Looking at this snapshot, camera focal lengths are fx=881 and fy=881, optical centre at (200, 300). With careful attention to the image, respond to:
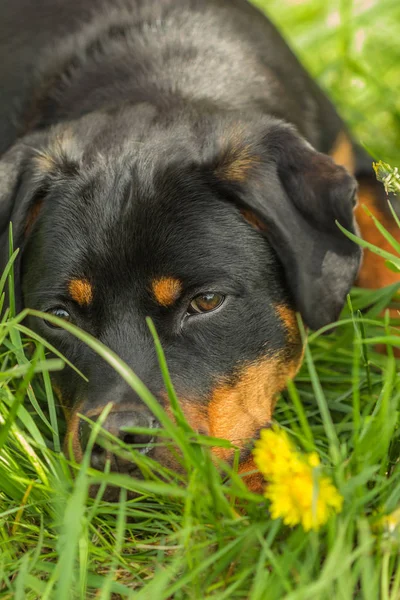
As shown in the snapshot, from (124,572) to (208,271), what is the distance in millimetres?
950

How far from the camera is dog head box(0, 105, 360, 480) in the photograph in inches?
110

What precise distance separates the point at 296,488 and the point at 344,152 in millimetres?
2545

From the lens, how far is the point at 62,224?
2939 mm

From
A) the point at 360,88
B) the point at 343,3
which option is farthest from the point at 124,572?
the point at 343,3

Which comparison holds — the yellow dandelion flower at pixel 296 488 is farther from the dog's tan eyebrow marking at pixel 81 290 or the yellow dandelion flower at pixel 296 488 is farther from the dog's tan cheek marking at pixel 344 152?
the dog's tan cheek marking at pixel 344 152

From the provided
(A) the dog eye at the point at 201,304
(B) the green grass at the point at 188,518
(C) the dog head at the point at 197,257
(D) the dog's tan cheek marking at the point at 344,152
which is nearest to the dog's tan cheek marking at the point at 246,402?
(C) the dog head at the point at 197,257

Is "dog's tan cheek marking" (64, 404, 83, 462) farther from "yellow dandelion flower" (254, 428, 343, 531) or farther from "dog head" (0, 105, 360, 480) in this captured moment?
"yellow dandelion flower" (254, 428, 343, 531)

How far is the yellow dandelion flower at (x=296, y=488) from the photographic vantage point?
2.07m

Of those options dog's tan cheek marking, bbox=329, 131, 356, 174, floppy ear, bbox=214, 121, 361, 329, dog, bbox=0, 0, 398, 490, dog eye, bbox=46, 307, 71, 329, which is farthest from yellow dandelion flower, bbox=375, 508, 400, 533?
dog's tan cheek marking, bbox=329, 131, 356, 174

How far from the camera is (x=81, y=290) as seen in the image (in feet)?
9.36

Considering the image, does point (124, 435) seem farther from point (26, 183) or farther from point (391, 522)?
point (26, 183)

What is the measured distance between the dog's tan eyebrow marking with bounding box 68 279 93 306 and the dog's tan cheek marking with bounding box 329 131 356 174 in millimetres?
1734

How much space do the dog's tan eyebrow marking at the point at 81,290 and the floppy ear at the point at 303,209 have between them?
56 centimetres

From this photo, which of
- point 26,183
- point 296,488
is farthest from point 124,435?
point 26,183
